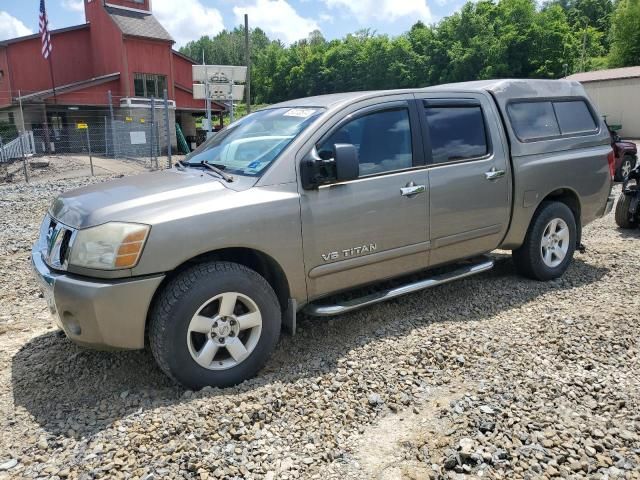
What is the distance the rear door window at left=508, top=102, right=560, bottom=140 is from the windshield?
2145 mm

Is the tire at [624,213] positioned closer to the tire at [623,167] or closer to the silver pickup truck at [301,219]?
the silver pickup truck at [301,219]

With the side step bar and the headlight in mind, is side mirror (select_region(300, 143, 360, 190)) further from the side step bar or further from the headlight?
the headlight

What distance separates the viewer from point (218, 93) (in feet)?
53.0

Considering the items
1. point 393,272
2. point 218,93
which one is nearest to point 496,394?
point 393,272

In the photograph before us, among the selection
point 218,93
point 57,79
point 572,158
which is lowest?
point 572,158

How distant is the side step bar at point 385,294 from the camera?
3.77m

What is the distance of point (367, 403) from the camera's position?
3205 millimetres

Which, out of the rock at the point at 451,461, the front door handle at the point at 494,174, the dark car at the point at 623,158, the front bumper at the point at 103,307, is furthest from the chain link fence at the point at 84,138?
the rock at the point at 451,461

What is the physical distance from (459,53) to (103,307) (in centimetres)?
5580

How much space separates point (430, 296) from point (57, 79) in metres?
30.0

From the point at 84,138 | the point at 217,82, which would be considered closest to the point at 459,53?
Answer: the point at 84,138

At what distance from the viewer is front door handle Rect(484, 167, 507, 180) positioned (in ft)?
15.2

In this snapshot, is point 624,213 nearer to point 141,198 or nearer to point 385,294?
point 385,294

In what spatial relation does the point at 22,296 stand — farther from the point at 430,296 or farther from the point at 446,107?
the point at 446,107
